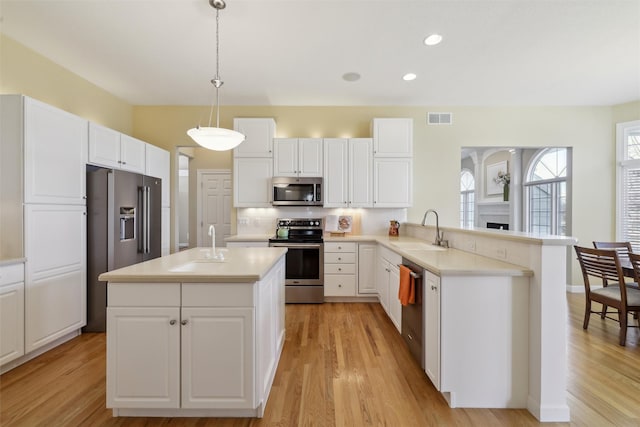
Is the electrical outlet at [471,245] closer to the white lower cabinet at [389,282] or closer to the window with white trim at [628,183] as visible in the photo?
the white lower cabinet at [389,282]

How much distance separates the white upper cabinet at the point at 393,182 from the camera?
13.7 ft

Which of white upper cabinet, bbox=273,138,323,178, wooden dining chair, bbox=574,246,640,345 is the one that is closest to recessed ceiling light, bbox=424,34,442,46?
white upper cabinet, bbox=273,138,323,178

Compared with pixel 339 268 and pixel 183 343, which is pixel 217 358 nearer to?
pixel 183 343

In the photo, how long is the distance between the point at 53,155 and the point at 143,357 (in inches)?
85.6

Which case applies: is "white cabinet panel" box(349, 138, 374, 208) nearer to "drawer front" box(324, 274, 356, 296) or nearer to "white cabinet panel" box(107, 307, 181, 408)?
"drawer front" box(324, 274, 356, 296)

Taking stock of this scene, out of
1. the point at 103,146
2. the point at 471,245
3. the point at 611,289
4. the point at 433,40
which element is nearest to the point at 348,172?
the point at 433,40

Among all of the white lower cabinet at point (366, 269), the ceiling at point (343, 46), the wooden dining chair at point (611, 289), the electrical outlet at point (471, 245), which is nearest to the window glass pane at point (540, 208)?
the ceiling at point (343, 46)

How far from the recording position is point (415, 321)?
226 centimetres

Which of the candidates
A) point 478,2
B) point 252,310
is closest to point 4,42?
point 252,310

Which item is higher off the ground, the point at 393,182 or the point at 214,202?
the point at 393,182

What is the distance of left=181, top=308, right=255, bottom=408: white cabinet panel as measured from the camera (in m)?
1.62

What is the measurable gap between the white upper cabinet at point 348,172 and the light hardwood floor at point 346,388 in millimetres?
1963

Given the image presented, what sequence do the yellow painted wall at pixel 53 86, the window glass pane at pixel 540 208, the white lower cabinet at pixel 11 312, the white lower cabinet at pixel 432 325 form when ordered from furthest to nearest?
the window glass pane at pixel 540 208
the yellow painted wall at pixel 53 86
the white lower cabinet at pixel 11 312
the white lower cabinet at pixel 432 325

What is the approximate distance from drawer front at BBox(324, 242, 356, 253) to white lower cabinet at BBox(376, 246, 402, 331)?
39cm
